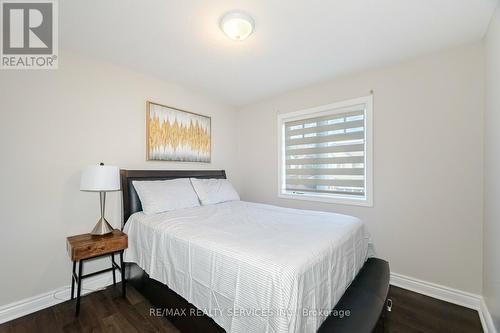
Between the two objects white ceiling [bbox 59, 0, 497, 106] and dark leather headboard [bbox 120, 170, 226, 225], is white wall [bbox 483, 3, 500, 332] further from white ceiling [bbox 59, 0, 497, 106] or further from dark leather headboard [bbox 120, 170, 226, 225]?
dark leather headboard [bbox 120, 170, 226, 225]

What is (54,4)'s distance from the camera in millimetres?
1574

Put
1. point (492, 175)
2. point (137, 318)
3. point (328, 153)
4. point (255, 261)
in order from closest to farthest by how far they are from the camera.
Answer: point (255, 261) → point (492, 175) → point (137, 318) → point (328, 153)

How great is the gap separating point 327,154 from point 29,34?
10.8 ft

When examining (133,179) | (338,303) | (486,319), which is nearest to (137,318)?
(133,179)

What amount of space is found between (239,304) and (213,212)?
1274 millimetres

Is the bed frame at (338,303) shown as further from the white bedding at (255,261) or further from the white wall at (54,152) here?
the white wall at (54,152)

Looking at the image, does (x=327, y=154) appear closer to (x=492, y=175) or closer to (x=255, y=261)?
(x=492, y=175)

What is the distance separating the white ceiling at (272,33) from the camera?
5.20 feet

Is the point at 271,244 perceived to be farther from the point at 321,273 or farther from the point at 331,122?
the point at 331,122

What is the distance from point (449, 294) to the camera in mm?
2051

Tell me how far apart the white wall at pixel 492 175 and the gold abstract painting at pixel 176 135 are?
3.10 meters

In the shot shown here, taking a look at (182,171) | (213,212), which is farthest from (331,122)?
(182,171)

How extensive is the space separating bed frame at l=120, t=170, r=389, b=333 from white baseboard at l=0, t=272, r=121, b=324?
27 centimetres

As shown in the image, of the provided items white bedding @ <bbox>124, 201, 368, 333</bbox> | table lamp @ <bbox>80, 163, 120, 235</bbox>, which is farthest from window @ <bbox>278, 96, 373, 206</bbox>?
table lamp @ <bbox>80, 163, 120, 235</bbox>
